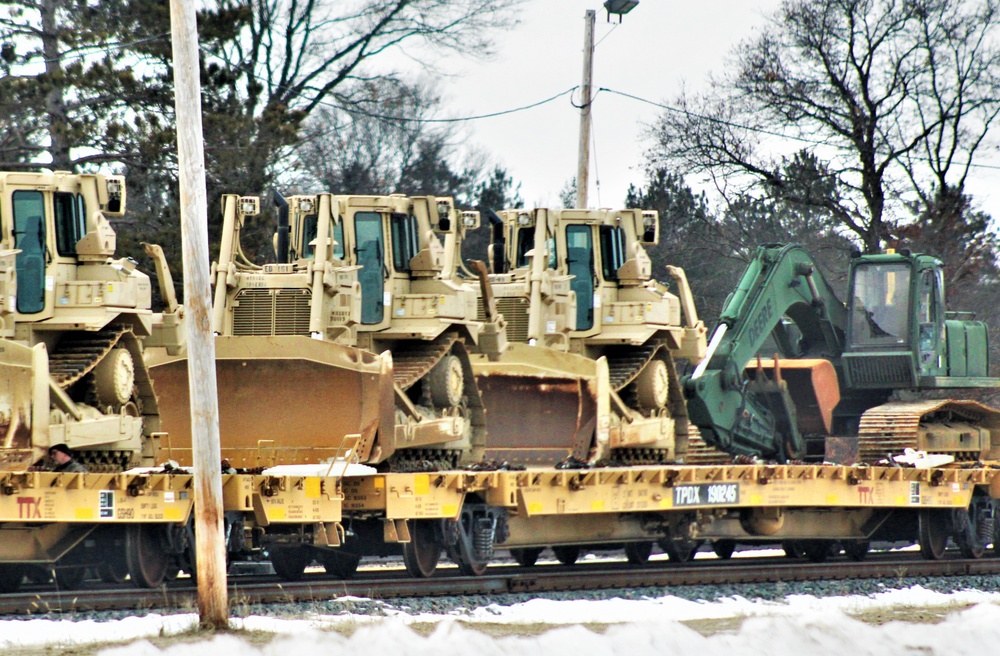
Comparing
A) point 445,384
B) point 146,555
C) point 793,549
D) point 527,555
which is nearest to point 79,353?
point 146,555

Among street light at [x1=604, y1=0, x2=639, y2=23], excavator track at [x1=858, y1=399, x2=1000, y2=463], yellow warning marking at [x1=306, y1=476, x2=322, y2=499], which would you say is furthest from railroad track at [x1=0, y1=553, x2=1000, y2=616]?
street light at [x1=604, y1=0, x2=639, y2=23]

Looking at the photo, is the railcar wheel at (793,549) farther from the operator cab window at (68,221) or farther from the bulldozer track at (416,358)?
the operator cab window at (68,221)

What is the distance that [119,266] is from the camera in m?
15.7

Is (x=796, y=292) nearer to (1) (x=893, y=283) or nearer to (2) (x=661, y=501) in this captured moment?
(1) (x=893, y=283)

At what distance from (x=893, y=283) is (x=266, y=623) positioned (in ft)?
40.7

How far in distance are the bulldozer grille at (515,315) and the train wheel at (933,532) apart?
5539 mm

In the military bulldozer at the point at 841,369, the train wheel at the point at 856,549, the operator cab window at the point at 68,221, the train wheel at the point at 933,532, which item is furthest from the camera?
the military bulldozer at the point at 841,369

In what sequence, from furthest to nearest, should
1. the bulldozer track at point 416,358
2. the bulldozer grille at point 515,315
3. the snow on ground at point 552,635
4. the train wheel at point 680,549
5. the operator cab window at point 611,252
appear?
the operator cab window at point 611,252
the bulldozer grille at point 515,315
the train wheel at point 680,549
the bulldozer track at point 416,358
the snow on ground at point 552,635

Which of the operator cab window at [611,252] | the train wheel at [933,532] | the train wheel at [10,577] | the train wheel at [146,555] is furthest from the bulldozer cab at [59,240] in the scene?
the train wheel at [933,532]

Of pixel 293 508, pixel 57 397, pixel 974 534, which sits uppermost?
pixel 57 397

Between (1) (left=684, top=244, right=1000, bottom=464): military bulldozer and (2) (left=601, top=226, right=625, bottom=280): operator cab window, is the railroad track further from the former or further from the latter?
(2) (left=601, top=226, right=625, bottom=280): operator cab window

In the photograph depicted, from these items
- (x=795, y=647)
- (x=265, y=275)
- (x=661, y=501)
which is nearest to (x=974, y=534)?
(x=661, y=501)

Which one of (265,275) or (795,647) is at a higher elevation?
(265,275)

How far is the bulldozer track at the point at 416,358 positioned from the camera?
17000mm
